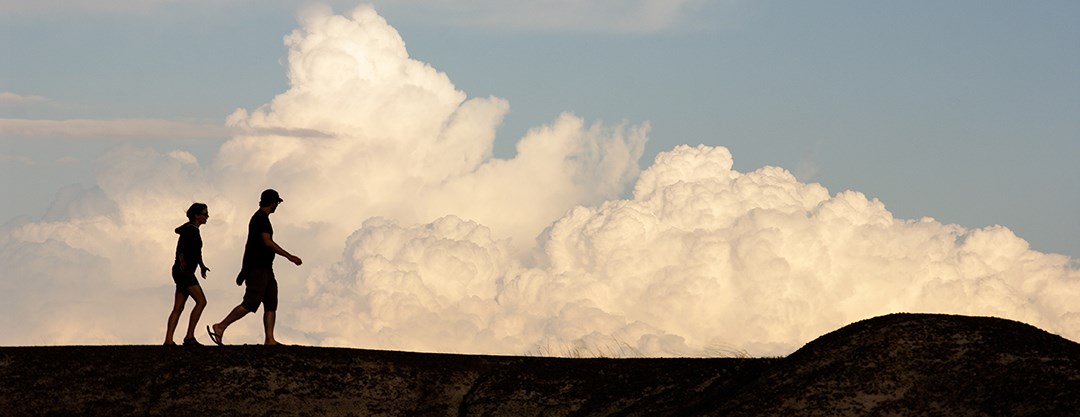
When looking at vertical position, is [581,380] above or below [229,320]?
below

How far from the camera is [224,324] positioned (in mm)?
18359

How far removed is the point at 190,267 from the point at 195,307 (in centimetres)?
51

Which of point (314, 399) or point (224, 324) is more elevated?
point (224, 324)

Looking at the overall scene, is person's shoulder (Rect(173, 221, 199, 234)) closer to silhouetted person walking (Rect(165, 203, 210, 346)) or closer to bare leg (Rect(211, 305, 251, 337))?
silhouetted person walking (Rect(165, 203, 210, 346))

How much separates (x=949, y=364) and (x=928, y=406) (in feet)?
2.88

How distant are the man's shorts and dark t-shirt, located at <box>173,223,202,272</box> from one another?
0.70 metres

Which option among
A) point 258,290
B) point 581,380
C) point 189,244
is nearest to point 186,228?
point 189,244

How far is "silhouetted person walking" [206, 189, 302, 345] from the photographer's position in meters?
18.3

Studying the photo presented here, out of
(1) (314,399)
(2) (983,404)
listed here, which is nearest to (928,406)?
(2) (983,404)

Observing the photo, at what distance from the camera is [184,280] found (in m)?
18.3

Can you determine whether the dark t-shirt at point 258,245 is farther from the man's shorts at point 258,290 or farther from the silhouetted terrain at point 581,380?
the silhouetted terrain at point 581,380

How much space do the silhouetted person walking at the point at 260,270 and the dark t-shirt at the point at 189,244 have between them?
23.6 inches

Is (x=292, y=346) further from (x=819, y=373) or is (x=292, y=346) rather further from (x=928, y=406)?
(x=928, y=406)

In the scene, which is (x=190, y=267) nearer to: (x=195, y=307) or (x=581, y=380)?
(x=195, y=307)
